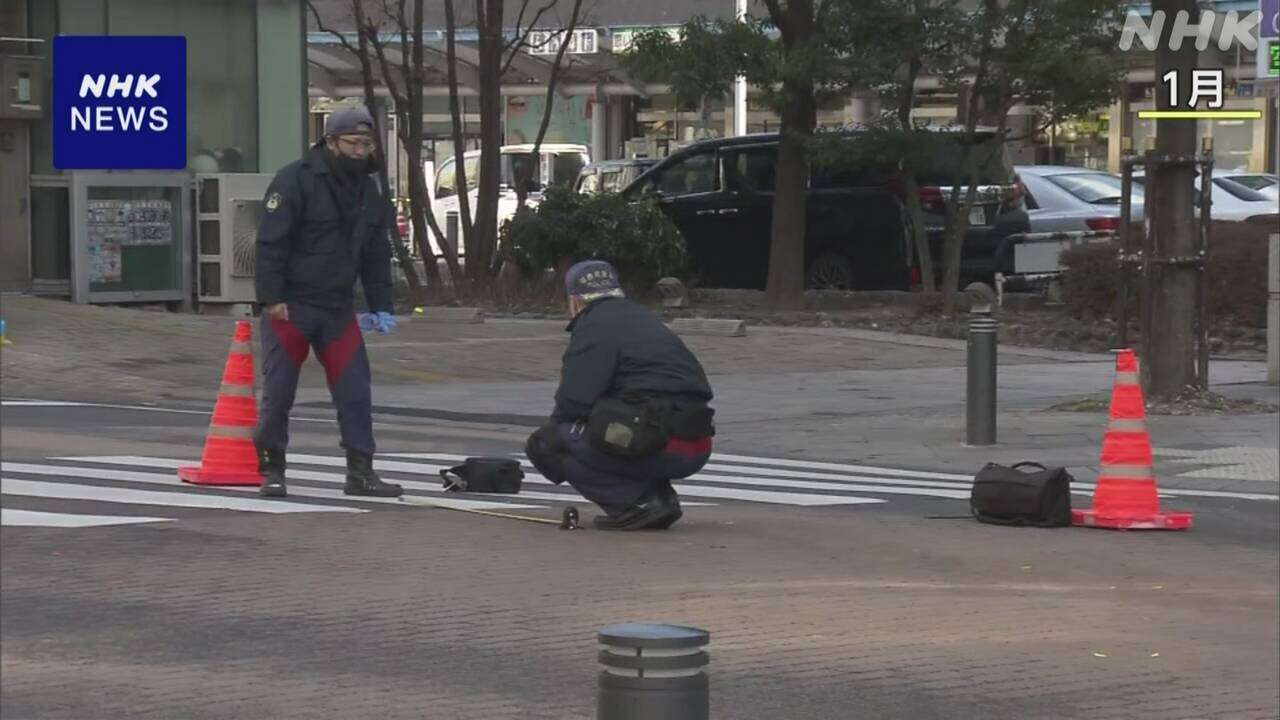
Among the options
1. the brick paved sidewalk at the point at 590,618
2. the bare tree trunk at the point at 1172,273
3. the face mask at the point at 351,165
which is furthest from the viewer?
the bare tree trunk at the point at 1172,273

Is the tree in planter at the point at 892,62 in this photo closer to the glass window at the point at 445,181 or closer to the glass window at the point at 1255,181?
the glass window at the point at 1255,181

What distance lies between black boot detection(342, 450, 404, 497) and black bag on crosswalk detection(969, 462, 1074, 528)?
3.17 meters

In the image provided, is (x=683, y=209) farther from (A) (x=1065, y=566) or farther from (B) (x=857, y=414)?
(A) (x=1065, y=566)

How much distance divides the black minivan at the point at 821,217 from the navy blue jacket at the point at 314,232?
1555cm

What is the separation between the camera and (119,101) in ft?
20.2

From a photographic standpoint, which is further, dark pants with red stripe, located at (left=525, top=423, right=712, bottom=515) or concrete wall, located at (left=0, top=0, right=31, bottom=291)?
concrete wall, located at (left=0, top=0, right=31, bottom=291)

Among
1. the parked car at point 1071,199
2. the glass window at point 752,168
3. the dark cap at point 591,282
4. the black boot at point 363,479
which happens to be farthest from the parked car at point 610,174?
the dark cap at point 591,282

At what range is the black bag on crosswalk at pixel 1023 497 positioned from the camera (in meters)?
11.6

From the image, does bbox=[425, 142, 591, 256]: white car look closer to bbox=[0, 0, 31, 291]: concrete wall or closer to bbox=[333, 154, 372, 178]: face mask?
bbox=[0, 0, 31, 291]: concrete wall

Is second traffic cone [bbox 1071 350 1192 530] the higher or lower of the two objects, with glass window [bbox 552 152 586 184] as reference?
lower

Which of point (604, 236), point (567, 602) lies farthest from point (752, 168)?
point (567, 602)

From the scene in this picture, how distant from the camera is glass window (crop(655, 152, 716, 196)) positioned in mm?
27812

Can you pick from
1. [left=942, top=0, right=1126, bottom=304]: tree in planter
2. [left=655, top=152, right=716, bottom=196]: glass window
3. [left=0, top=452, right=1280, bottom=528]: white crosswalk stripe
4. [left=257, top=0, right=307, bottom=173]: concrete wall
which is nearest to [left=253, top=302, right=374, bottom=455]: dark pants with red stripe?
[left=0, top=452, right=1280, bottom=528]: white crosswalk stripe

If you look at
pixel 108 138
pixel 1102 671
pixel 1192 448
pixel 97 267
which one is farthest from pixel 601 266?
pixel 97 267
